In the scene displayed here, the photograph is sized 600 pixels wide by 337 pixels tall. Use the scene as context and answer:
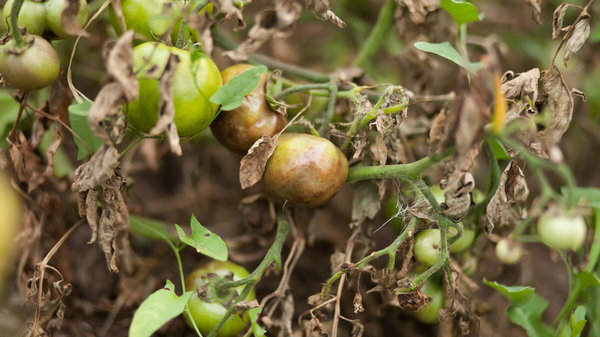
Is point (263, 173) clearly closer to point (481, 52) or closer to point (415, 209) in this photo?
point (415, 209)

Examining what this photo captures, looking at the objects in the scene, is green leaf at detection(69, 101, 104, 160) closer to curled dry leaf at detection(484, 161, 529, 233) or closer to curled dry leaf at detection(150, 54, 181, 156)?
curled dry leaf at detection(150, 54, 181, 156)

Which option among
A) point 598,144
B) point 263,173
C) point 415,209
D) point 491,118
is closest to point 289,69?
point 263,173

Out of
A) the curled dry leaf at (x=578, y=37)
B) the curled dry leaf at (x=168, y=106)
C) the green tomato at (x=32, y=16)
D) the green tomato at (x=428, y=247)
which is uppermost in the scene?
the green tomato at (x=32, y=16)

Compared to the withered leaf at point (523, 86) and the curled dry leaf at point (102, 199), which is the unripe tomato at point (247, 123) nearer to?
the curled dry leaf at point (102, 199)

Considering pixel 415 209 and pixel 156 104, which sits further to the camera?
pixel 415 209

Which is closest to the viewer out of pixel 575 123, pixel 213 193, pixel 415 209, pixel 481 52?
pixel 415 209

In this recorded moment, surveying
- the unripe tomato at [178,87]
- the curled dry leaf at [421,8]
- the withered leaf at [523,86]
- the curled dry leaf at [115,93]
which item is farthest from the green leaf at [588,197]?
the curled dry leaf at [115,93]
